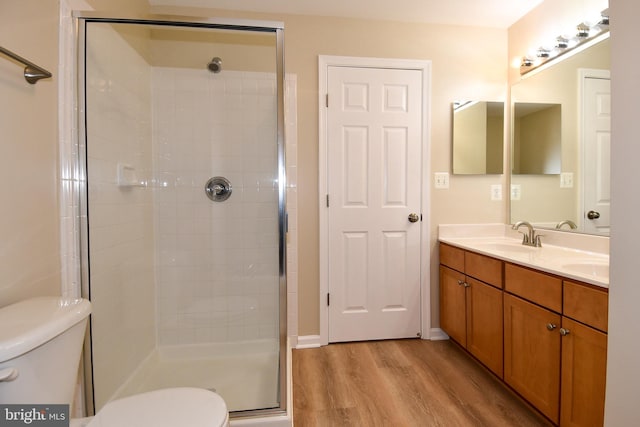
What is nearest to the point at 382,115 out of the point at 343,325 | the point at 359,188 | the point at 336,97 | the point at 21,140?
the point at 336,97

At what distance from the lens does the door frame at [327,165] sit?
2.37 meters

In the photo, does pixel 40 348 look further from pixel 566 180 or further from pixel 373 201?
pixel 566 180

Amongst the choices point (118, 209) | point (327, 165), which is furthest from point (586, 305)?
point (118, 209)

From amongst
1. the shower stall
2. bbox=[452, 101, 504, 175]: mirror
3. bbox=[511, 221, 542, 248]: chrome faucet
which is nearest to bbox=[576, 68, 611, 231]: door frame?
bbox=[511, 221, 542, 248]: chrome faucet

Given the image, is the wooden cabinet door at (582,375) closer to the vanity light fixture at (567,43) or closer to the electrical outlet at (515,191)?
the electrical outlet at (515,191)

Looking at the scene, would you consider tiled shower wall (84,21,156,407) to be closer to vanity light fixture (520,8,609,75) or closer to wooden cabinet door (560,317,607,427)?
wooden cabinet door (560,317,607,427)

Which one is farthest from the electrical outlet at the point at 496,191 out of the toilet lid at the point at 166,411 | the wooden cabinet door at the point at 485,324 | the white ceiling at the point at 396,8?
the toilet lid at the point at 166,411

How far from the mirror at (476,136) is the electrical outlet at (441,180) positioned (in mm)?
76

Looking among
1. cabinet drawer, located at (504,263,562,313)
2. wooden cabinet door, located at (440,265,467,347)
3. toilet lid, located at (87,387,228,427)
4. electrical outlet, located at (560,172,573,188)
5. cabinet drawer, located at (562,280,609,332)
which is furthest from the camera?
wooden cabinet door, located at (440,265,467,347)

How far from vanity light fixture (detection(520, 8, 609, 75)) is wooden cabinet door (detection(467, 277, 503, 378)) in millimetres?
1530

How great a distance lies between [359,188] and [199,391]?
5.68 ft

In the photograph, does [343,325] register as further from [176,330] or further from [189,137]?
[189,137]

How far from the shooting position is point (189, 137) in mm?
2068

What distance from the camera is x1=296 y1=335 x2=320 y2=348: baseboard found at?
7.93 feet
